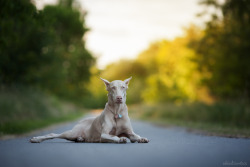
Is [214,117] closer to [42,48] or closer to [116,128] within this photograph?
[116,128]

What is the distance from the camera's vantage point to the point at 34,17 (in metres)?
15.4

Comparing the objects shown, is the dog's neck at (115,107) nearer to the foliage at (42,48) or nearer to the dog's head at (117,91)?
the dog's head at (117,91)

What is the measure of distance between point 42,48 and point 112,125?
22.4 meters

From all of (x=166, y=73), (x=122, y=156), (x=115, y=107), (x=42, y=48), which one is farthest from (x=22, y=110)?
(x=166, y=73)

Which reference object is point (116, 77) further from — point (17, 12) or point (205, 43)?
point (17, 12)

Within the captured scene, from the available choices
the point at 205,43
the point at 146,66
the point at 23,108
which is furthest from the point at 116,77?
the point at 23,108

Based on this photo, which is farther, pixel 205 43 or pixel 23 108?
pixel 205 43

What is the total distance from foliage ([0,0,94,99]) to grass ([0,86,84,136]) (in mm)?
1903

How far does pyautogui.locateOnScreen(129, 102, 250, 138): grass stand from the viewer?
1667 centimetres

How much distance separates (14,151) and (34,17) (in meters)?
8.65

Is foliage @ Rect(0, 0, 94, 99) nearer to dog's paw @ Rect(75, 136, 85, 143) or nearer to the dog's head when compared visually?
dog's paw @ Rect(75, 136, 85, 143)

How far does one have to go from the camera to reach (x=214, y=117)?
2264cm

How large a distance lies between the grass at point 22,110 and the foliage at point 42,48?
1903mm

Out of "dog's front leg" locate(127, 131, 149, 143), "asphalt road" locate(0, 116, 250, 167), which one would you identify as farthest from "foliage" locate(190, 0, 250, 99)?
"asphalt road" locate(0, 116, 250, 167)
